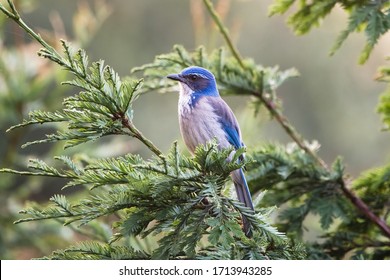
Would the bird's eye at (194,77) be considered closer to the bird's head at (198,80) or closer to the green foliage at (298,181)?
the bird's head at (198,80)

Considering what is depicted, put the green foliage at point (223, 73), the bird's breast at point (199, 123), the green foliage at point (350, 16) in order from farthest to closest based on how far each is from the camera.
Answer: the green foliage at point (223, 73)
the green foliage at point (350, 16)
the bird's breast at point (199, 123)

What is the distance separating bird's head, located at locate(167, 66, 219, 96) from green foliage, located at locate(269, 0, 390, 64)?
521mm

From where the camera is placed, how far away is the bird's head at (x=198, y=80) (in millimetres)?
2178

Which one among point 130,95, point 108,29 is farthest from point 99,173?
point 108,29

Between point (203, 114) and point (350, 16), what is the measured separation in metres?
0.73

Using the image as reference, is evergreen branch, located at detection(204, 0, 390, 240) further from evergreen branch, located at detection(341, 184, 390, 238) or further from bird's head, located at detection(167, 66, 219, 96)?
bird's head, located at detection(167, 66, 219, 96)

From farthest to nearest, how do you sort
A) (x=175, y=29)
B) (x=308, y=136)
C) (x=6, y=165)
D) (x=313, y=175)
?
1. (x=175, y=29)
2. (x=308, y=136)
3. (x=6, y=165)
4. (x=313, y=175)

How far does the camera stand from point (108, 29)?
11.2 metres

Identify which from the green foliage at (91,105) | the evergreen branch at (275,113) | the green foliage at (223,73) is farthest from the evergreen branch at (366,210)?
the green foliage at (91,105)

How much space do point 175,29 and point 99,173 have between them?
28.8ft

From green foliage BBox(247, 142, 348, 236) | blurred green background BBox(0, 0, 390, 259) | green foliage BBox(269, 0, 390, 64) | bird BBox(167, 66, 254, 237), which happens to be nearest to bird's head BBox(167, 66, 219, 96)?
bird BBox(167, 66, 254, 237)

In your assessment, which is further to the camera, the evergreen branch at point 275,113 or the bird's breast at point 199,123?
the evergreen branch at point 275,113

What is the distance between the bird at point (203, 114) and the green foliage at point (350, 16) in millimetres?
537
